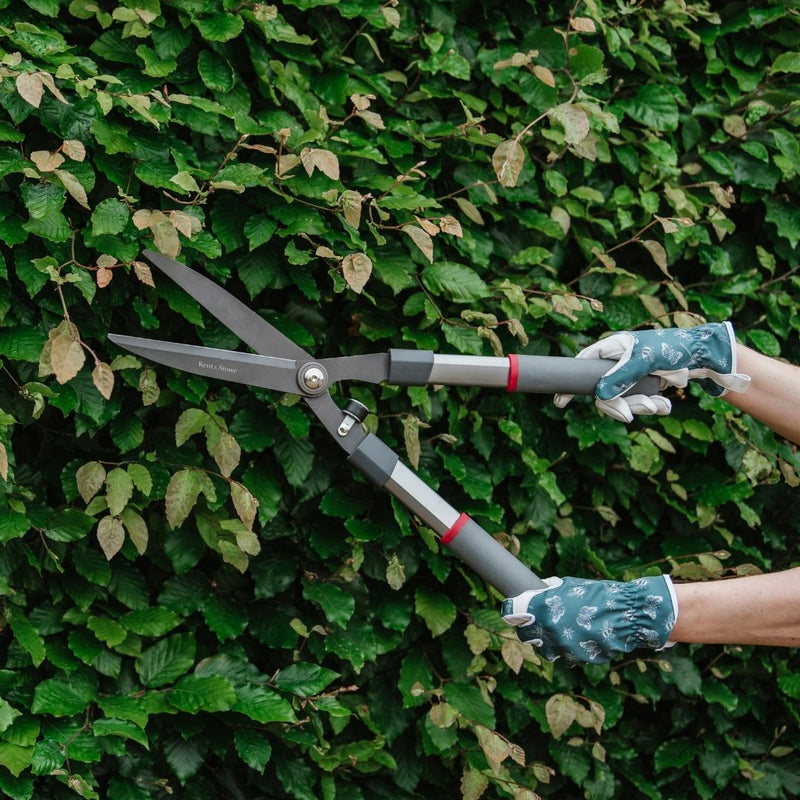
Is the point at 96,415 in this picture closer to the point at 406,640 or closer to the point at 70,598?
the point at 70,598

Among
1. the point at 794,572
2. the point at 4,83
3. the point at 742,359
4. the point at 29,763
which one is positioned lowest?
the point at 29,763

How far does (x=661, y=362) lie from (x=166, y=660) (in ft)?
4.09

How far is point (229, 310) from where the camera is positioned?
1.92 metres

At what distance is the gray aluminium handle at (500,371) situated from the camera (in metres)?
1.94

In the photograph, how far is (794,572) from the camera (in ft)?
5.96

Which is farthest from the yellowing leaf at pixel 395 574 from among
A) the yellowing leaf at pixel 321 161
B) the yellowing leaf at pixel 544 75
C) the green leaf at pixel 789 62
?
the green leaf at pixel 789 62

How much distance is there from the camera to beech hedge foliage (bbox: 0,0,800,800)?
6.90 ft

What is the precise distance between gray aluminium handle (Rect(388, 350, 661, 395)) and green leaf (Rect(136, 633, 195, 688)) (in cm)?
81

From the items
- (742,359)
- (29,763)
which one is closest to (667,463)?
(742,359)

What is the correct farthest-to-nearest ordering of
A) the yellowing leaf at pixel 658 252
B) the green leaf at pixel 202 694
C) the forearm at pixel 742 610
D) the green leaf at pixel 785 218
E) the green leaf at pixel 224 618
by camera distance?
the green leaf at pixel 785 218, the yellowing leaf at pixel 658 252, the green leaf at pixel 224 618, the green leaf at pixel 202 694, the forearm at pixel 742 610

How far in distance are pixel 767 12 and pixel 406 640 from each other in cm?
196

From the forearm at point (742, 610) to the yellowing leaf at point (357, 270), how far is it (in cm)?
86

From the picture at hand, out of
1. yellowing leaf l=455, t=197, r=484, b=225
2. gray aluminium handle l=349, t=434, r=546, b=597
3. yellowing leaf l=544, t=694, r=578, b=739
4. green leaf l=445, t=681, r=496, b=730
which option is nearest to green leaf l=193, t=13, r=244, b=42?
yellowing leaf l=455, t=197, r=484, b=225

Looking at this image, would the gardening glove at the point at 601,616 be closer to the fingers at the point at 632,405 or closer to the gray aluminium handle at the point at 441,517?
the gray aluminium handle at the point at 441,517
